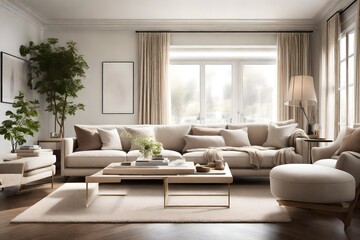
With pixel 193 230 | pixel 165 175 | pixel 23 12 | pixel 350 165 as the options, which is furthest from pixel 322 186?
pixel 23 12

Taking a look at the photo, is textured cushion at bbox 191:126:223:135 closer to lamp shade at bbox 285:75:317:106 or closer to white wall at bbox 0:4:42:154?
lamp shade at bbox 285:75:317:106

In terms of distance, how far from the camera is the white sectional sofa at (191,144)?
5109 millimetres

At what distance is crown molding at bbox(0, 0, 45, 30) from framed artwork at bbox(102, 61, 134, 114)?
140 cm

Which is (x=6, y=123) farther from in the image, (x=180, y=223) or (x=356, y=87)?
(x=356, y=87)

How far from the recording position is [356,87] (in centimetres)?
544

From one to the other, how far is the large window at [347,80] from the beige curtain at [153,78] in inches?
122

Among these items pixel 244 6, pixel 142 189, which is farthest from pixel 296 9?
pixel 142 189

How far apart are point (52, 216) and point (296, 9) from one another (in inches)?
211

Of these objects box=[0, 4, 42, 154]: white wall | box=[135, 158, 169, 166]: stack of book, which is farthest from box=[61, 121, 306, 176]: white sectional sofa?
box=[0, 4, 42, 154]: white wall

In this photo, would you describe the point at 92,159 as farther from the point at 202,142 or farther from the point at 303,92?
the point at 303,92

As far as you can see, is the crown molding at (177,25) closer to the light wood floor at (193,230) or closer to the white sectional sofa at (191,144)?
the white sectional sofa at (191,144)

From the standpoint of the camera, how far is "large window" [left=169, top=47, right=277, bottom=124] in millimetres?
8070

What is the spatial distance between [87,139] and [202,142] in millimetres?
1648

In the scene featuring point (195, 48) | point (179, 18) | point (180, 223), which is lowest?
point (180, 223)
